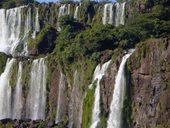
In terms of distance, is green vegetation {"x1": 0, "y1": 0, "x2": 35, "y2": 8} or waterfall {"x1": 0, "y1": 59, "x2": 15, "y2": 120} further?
green vegetation {"x1": 0, "y1": 0, "x2": 35, "y2": 8}

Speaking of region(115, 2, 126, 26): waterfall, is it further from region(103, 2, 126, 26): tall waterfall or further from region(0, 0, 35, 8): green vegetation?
region(0, 0, 35, 8): green vegetation

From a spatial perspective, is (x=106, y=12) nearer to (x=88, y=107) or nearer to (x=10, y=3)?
(x=10, y=3)

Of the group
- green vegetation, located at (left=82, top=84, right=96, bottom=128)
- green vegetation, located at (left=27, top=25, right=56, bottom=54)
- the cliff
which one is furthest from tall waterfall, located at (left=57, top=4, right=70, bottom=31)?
green vegetation, located at (left=82, top=84, right=96, bottom=128)

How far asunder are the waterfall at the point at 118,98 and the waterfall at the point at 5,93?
17414mm

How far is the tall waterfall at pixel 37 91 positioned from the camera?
2918 inches

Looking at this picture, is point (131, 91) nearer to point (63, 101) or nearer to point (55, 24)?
point (63, 101)

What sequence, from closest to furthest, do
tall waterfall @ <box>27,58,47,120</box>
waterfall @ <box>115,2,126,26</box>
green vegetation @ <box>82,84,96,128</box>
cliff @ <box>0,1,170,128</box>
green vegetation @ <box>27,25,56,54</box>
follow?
cliff @ <box>0,1,170,128</box>
green vegetation @ <box>82,84,96,128</box>
tall waterfall @ <box>27,58,47,120</box>
green vegetation @ <box>27,25,56,54</box>
waterfall @ <box>115,2,126,26</box>

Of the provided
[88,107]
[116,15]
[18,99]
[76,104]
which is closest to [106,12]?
[116,15]

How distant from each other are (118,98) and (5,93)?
1932 cm

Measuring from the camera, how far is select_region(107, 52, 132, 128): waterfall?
61.8 m

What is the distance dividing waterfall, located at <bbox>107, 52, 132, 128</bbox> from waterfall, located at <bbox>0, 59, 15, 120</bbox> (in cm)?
1741

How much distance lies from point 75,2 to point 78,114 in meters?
27.5

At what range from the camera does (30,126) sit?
223ft

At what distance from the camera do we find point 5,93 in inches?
3105
